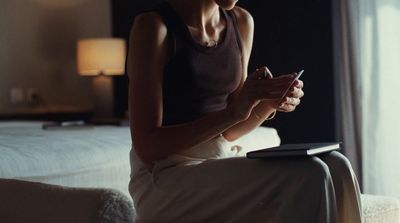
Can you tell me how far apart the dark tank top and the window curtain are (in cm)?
171

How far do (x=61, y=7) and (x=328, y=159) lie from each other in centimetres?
339

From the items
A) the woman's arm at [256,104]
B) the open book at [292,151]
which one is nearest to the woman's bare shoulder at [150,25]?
the woman's arm at [256,104]

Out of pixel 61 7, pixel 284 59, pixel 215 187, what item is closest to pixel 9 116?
pixel 61 7

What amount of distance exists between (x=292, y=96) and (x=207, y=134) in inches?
7.3

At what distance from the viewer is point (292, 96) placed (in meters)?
1.26

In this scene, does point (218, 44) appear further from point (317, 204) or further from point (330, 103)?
point (330, 103)

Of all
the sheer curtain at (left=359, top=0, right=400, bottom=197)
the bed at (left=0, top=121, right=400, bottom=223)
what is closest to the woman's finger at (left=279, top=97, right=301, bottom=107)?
the bed at (left=0, top=121, right=400, bottom=223)

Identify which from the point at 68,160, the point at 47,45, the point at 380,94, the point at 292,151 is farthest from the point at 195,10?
the point at 47,45

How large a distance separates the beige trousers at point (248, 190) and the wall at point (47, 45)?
2.90 m

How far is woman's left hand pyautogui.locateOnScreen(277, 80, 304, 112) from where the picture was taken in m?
1.24

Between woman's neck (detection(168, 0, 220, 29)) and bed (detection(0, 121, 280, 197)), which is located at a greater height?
woman's neck (detection(168, 0, 220, 29))

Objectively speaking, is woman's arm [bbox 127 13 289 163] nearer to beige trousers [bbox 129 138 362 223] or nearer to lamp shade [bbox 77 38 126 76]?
beige trousers [bbox 129 138 362 223]

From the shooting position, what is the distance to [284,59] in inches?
134

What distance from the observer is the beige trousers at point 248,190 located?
1039 millimetres
